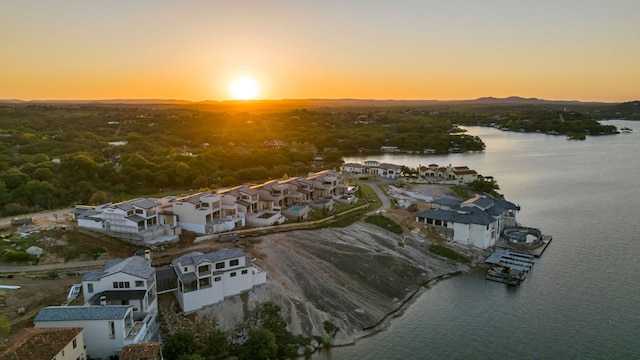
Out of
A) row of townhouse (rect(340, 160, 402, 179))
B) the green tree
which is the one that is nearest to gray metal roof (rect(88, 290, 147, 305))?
the green tree

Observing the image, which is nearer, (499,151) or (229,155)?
(229,155)

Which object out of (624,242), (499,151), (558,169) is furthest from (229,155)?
(499,151)

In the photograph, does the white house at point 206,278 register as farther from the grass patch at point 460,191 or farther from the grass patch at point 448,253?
the grass patch at point 460,191

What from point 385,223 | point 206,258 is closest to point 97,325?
point 206,258

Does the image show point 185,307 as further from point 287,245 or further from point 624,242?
point 624,242

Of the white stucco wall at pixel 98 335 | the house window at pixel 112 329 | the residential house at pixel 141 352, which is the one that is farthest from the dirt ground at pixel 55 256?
the residential house at pixel 141 352

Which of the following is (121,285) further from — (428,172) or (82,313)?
(428,172)

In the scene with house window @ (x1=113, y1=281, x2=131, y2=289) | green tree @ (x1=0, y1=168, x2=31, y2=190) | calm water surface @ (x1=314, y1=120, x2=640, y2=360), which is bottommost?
calm water surface @ (x1=314, y1=120, x2=640, y2=360)

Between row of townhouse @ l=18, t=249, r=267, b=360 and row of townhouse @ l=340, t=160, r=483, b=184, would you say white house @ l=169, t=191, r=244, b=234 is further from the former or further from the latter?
row of townhouse @ l=340, t=160, r=483, b=184
